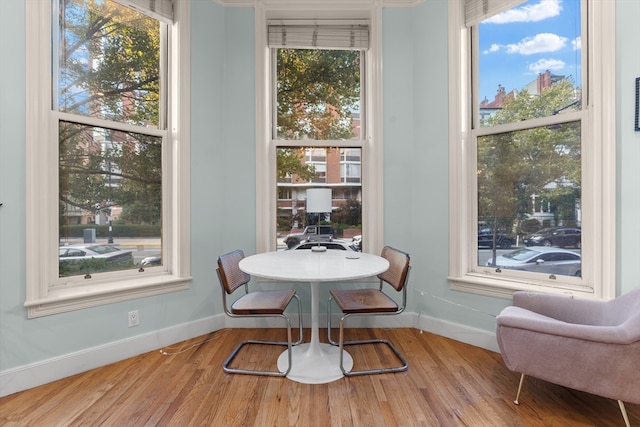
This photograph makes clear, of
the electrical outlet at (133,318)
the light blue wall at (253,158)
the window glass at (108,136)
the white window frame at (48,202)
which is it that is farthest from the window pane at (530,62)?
the electrical outlet at (133,318)

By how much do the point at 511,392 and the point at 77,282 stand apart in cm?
297

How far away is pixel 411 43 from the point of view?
284 centimetres

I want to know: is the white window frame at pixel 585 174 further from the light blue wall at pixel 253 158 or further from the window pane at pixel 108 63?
the window pane at pixel 108 63

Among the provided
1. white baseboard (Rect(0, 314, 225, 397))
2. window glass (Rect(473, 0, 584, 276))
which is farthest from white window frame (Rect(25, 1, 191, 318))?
window glass (Rect(473, 0, 584, 276))

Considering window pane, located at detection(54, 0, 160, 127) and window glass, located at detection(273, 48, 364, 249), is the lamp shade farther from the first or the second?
window pane, located at detection(54, 0, 160, 127)

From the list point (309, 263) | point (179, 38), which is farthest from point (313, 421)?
point (179, 38)

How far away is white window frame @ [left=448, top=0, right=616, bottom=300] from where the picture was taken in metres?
1.92

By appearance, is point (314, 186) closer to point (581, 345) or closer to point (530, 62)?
point (530, 62)

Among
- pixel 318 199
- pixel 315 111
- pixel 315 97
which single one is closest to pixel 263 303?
pixel 318 199

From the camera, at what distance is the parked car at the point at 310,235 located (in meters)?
2.98

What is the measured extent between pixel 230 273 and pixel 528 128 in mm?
2464

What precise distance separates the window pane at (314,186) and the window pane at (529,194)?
1090 millimetres

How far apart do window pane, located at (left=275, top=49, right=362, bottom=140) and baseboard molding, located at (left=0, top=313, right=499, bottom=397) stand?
175cm

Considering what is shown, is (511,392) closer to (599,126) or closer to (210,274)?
(599,126)
